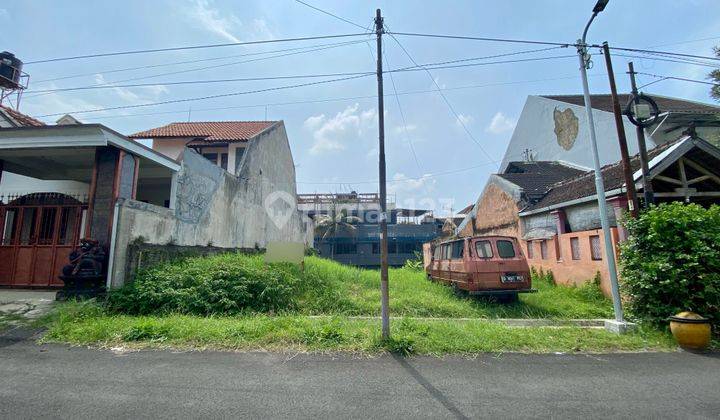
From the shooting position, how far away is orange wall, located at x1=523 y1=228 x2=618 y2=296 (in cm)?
922

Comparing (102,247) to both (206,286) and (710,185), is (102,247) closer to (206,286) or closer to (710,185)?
(206,286)

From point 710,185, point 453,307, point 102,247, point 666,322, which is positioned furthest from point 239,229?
point 710,185

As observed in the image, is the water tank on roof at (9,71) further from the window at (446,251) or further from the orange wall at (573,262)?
the orange wall at (573,262)

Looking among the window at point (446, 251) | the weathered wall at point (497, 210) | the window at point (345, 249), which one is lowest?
the window at point (446, 251)

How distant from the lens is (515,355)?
5.44 metres

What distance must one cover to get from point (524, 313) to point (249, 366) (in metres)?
6.70

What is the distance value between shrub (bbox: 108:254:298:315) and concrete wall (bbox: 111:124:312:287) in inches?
35.5

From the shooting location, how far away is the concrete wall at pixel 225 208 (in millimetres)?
8500

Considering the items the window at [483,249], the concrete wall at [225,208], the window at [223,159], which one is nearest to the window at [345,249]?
the concrete wall at [225,208]

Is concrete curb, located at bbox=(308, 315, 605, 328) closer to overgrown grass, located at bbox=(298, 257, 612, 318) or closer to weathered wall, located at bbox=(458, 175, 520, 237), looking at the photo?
overgrown grass, located at bbox=(298, 257, 612, 318)

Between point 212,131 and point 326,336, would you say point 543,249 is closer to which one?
point 326,336

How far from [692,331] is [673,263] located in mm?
1380

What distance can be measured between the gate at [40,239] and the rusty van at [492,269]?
33.3 feet

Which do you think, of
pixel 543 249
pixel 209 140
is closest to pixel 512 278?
pixel 543 249
